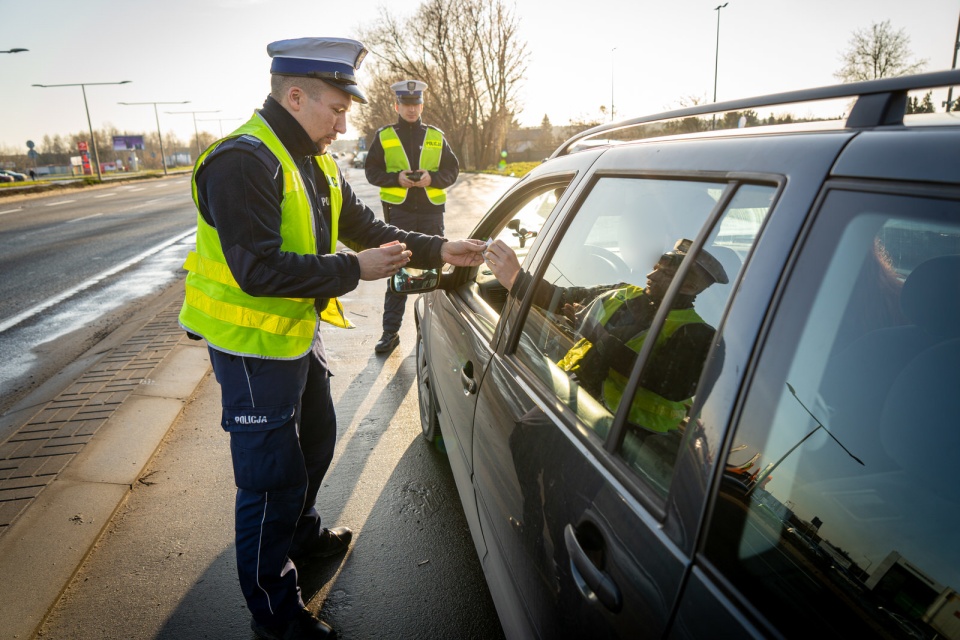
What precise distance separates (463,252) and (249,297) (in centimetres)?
99

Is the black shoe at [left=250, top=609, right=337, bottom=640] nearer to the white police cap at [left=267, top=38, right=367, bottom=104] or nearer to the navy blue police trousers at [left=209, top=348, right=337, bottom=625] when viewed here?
the navy blue police trousers at [left=209, top=348, right=337, bottom=625]

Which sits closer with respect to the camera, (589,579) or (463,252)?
(589,579)

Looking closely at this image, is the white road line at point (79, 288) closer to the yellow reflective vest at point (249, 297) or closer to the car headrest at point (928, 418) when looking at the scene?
the yellow reflective vest at point (249, 297)

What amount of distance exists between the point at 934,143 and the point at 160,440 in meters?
3.98

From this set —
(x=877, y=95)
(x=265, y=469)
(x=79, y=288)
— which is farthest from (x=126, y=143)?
(x=877, y=95)

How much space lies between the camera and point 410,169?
5570 millimetres

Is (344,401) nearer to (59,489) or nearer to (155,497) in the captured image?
(155,497)

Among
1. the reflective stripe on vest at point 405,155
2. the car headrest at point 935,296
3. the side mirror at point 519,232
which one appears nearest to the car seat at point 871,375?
the car headrest at point 935,296

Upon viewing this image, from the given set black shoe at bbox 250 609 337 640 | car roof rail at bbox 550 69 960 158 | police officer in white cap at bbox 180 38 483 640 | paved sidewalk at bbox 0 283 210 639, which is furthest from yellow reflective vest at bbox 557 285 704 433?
paved sidewalk at bbox 0 283 210 639

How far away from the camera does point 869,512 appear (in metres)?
0.91

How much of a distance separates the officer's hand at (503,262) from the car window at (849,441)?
4.49 feet

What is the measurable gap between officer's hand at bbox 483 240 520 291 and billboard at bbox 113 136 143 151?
102m

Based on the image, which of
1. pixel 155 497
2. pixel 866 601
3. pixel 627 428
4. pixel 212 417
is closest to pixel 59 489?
pixel 155 497

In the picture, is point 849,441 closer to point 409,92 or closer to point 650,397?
point 650,397
